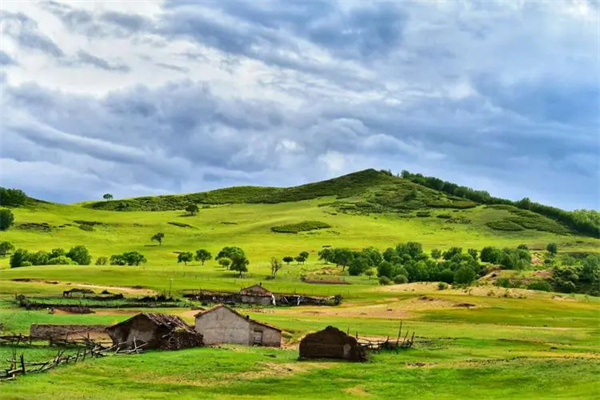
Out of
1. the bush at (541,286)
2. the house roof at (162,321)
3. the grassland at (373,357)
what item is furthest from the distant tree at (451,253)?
the house roof at (162,321)

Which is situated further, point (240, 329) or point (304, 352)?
point (240, 329)

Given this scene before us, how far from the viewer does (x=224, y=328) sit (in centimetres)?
6544

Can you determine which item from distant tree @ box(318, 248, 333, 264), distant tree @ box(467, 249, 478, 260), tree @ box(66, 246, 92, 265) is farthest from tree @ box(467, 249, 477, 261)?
tree @ box(66, 246, 92, 265)

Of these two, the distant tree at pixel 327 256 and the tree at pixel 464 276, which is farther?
the distant tree at pixel 327 256

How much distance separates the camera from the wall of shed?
2562 inches

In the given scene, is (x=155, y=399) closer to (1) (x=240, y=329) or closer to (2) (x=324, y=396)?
(2) (x=324, y=396)

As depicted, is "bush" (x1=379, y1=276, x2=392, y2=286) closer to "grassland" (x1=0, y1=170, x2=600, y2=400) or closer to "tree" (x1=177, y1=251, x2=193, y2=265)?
"grassland" (x1=0, y1=170, x2=600, y2=400)

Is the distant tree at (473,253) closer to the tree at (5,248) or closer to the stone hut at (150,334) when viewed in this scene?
the tree at (5,248)

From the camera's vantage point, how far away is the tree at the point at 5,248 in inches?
6815

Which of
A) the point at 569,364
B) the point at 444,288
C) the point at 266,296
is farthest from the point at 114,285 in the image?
the point at 569,364

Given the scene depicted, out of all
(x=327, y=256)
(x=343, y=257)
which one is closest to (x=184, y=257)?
(x=327, y=256)

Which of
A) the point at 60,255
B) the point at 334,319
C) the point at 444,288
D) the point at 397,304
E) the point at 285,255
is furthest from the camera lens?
the point at 285,255

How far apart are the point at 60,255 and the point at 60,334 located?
108 m

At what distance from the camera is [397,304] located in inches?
4225
